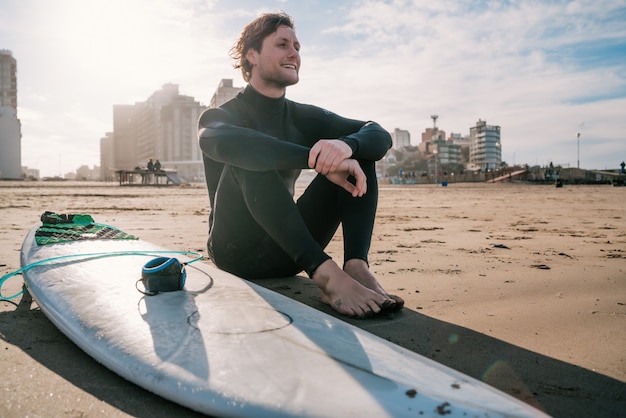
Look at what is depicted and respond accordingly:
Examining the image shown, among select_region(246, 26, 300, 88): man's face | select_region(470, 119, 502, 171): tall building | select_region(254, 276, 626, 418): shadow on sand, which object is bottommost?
select_region(254, 276, 626, 418): shadow on sand

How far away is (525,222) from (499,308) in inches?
163

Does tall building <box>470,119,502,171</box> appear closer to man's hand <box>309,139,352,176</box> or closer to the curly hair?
the curly hair

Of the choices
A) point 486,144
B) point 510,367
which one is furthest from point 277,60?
point 486,144

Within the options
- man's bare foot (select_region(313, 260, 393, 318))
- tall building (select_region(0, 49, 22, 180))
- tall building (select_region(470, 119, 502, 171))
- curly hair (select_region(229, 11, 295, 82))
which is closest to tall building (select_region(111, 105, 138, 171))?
tall building (select_region(0, 49, 22, 180))

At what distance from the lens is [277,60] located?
2016mm

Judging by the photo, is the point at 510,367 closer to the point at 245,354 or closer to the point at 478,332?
the point at 478,332

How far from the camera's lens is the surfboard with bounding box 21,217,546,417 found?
2.68 feet

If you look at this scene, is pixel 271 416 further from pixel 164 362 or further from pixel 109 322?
pixel 109 322

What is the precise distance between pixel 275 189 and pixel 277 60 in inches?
27.7

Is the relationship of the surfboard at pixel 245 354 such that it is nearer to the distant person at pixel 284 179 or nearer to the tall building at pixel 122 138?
the distant person at pixel 284 179

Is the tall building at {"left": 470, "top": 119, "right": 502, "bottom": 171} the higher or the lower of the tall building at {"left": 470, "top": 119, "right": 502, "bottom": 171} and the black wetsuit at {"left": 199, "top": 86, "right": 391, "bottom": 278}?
the higher

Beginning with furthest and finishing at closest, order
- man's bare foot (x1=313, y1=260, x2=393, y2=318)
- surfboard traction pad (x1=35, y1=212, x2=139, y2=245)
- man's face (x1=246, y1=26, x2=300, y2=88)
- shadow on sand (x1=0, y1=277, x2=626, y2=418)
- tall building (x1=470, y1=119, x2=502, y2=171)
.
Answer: tall building (x1=470, y1=119, x2=502, y2=171) < surfboard traction pad (x1=35, y1=212, x2=139, y2=245) < man's face (x1=246, y1=26, x2=300, y2=88) < man's bare foot (x1=313, y1=260, x2=393, y2=318) < shadow on sand (x1=0, y1=277, x2=626, y2=418)

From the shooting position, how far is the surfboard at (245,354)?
0.82 metres

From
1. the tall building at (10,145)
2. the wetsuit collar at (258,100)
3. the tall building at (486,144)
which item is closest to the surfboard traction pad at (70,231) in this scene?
the wetsuit collar at (258,100)
